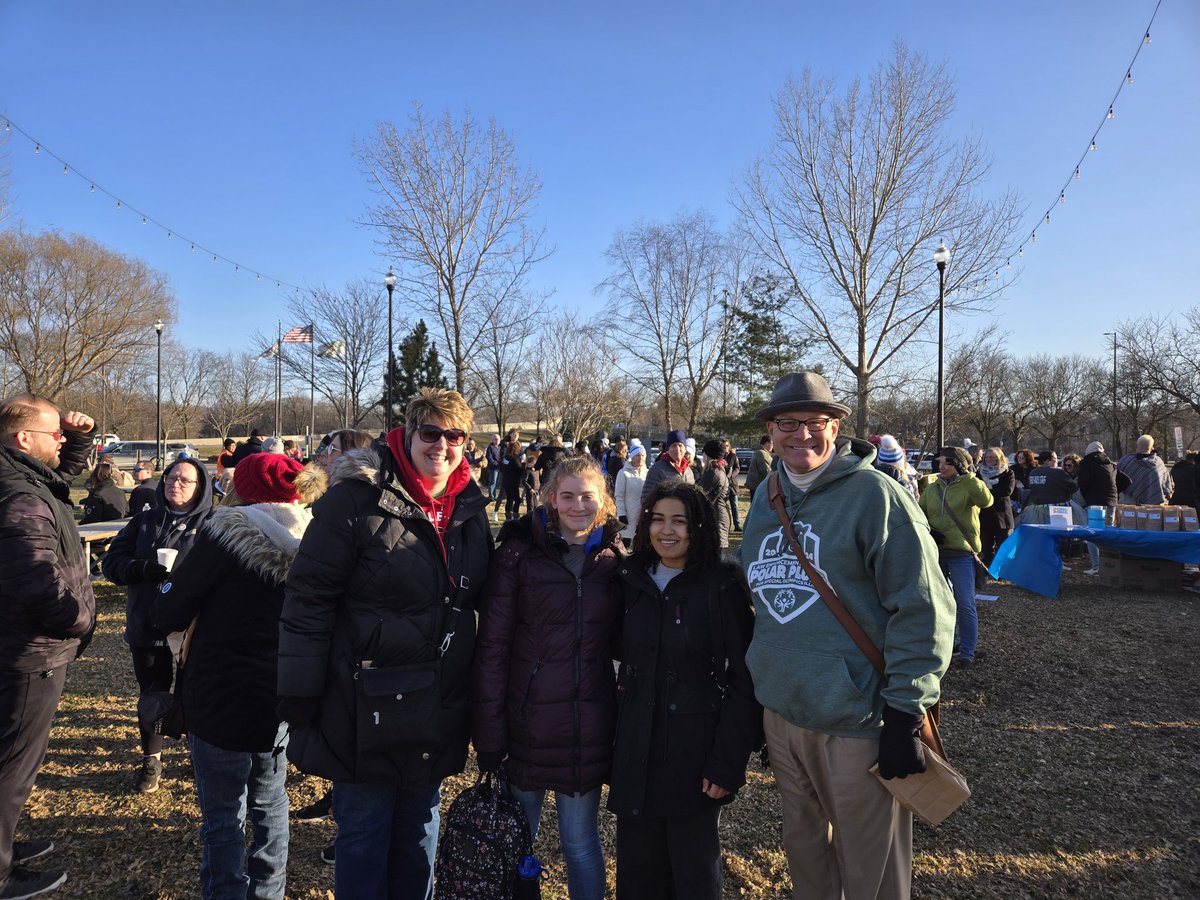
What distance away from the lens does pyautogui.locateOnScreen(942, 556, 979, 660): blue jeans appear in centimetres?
602

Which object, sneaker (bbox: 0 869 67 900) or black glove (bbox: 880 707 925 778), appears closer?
black glove (bbox: 880 707 925 778)

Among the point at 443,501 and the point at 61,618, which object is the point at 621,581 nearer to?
the point at 443,501

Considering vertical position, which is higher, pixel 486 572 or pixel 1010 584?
pixel 486 572

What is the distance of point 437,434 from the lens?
2.38 meters

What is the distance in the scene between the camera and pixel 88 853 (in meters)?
3.33

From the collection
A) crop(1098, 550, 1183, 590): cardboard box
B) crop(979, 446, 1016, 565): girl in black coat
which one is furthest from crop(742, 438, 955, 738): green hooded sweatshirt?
crop(1098, 550, 1183, 590): cardboard box

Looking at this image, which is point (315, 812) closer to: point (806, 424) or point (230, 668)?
point (230, 668)

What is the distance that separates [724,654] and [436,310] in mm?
18903

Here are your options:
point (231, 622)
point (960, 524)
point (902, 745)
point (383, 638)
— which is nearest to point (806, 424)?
point (902, 745)

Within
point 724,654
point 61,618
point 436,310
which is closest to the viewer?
point 724,654

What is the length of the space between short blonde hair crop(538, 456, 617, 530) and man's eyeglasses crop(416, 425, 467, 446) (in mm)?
397

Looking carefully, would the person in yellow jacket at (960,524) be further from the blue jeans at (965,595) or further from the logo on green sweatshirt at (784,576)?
the logo on green sweatshirt at (784,576)

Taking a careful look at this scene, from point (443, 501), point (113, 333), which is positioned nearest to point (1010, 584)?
point (443, 501)

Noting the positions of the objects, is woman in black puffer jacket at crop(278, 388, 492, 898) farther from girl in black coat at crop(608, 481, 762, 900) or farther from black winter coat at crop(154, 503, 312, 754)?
girl in black coat at crop(608, 481, 762, 900)
